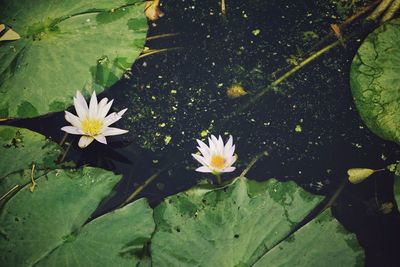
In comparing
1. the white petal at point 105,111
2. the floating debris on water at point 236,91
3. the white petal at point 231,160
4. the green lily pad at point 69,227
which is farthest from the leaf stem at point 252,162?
the white petal at point 105,111

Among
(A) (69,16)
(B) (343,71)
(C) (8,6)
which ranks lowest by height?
(B) (343,71)

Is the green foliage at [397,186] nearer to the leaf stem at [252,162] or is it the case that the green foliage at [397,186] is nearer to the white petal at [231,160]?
the leaf stem at [252,162]

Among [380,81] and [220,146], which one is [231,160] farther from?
[380,81]

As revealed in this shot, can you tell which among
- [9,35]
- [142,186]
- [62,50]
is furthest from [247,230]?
[9,35]

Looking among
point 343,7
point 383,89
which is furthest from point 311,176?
point 343,7

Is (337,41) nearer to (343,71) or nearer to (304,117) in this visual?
(343,71)

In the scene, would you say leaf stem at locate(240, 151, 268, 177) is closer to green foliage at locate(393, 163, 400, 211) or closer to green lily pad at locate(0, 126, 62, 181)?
green foliage at locate(393, 163, 400, 211)

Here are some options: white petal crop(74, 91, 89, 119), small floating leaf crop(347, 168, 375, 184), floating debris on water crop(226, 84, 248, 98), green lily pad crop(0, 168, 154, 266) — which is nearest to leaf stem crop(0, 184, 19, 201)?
green lily pad crop(0, 168, 154, 266)
